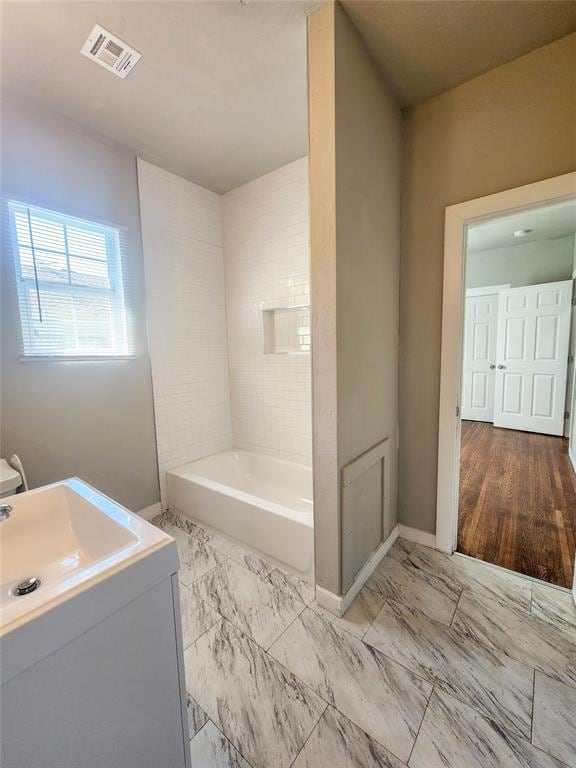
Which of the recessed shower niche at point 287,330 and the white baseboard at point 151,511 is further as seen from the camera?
the recessed shower niche at point 287,330

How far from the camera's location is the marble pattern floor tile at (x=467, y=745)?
1.03 metres

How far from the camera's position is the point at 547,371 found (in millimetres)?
4277

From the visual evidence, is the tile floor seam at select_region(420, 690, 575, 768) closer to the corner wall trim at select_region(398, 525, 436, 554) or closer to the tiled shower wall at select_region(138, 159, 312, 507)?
the corner wall trim at select_region(398, 525, 436, 554)

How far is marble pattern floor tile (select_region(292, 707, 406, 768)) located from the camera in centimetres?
103

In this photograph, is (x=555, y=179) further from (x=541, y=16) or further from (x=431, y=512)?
(x=431, y=512)

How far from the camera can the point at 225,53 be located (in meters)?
1.57

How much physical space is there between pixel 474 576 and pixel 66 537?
2.08 metres

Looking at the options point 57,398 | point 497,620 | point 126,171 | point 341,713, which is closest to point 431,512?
point 497,620

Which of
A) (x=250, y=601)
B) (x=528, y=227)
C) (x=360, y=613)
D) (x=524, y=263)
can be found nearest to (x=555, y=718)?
(x=360, y=613)

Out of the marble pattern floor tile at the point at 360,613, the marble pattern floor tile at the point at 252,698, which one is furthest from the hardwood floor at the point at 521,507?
the marble pattern floor tile at the point at 252,698

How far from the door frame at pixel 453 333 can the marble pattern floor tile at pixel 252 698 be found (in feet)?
4.14

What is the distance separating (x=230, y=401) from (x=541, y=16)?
10.3 ft

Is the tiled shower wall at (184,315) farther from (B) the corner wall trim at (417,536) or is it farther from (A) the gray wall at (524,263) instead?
(A) the gray wall at (524,263)

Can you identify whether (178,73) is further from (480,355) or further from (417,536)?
(480,355)
